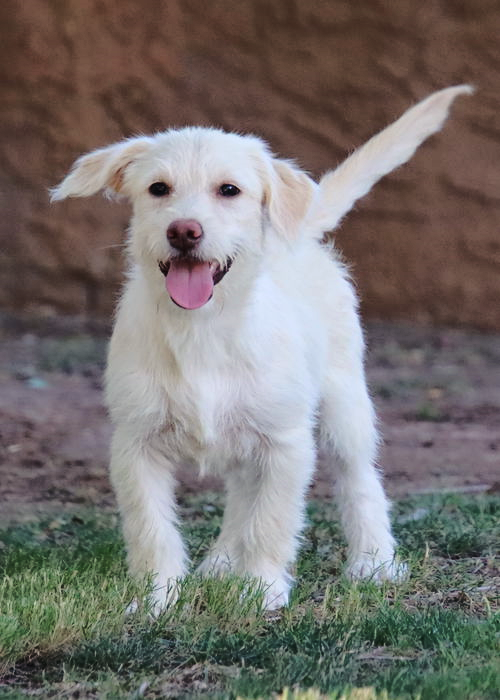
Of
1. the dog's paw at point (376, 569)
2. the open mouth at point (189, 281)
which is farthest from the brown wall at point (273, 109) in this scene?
the open mouth at point (189, 281)

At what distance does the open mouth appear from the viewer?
4492 mm

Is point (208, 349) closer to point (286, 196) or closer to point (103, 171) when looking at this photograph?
point (286, 196)

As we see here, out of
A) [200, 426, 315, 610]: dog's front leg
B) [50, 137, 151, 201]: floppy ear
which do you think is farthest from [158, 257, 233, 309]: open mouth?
[200, 426, 315, 610]: dog's front leg

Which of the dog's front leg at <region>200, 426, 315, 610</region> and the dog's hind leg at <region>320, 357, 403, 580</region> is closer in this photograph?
the dog's front leg at <region>200, 426, 315, 610</region>

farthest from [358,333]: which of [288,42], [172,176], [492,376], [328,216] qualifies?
[288,42]

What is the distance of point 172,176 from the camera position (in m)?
4.59

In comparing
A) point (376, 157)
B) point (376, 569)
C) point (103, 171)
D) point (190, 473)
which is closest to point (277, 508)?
point (376, 569)

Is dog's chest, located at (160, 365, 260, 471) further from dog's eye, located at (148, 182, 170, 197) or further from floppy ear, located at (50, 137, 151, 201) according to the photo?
floppy ear, located at (50, 137, 151, 201)

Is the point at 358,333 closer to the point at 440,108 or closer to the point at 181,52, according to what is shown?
the point at 440,108

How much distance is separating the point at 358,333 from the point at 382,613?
5.86ft

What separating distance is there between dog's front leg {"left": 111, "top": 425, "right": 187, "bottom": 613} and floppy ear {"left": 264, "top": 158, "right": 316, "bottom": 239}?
0.93 m

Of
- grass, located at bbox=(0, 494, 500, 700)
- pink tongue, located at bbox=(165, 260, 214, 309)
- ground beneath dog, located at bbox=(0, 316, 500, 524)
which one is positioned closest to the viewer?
grass, located at bbox=(0, 494, 500, 700)

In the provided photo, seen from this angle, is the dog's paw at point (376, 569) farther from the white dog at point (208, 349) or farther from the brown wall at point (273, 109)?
the brown wall at point (273, 109)

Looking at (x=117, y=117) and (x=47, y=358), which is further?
(x=117, y=117)
